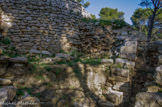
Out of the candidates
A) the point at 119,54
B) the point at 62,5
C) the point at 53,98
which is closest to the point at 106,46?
the point at 119,54

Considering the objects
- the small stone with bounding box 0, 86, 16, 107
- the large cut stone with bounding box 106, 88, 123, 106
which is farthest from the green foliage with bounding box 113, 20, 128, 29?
the small stone with bounding box 0, 86, 16, 107

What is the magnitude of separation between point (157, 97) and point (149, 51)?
3.51 meters

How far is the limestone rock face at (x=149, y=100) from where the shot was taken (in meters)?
1.87

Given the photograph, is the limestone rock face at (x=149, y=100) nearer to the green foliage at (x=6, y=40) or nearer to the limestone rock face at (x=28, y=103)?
the limestone rock face at (x=28, y=103)

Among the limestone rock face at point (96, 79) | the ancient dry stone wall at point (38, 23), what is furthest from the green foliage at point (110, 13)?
the limestone rock face at point (96, 79)

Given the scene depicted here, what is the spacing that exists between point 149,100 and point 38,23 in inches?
225

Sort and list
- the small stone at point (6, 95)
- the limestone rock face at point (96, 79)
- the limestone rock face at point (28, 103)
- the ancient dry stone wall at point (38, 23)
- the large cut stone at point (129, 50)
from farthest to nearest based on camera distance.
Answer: the ancient dry stone wall at point (38, 23) < the large cut stone at point (129, 50) < the limestone rock face at point (96, 79) < the limestone rock face at point (28, 103) < the small stone at point (6, 95)

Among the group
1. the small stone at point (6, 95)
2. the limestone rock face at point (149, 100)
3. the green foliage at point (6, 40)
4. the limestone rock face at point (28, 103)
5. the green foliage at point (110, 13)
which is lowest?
the limestone rock face at point (28, 103)

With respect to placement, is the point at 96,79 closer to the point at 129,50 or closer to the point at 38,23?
the point at 129,50

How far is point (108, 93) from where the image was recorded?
412 cm

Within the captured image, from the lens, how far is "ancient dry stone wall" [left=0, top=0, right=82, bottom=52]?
573cm

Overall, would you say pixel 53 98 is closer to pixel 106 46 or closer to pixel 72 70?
pixel 72 70

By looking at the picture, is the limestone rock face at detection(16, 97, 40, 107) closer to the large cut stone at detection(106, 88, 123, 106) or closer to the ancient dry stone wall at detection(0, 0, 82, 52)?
the large cut stone at detection(106, 88, 123, 106)

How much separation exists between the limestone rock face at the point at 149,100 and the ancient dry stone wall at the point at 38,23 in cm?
493
